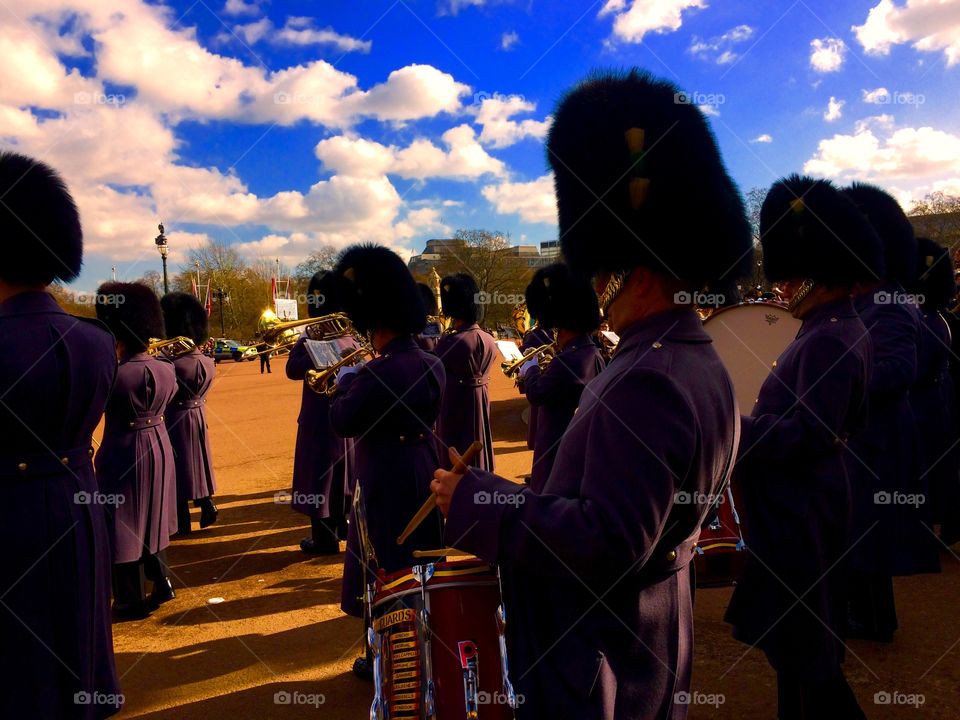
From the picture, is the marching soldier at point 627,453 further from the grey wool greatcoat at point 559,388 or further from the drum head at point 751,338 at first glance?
the grey wool greatcoat at point 559,388

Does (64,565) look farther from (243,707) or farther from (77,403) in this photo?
(243,707)

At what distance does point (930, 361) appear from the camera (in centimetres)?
544

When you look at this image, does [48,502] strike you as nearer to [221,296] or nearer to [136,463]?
[136,463]

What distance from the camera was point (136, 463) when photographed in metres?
5.19

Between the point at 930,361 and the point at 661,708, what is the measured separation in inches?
187

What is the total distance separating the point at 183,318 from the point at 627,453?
25.9 ft

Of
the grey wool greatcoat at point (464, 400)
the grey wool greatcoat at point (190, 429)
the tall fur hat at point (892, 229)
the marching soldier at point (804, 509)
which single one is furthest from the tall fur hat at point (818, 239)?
the grey wool greatcoat at point (190, 429)

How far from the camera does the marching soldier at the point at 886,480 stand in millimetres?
4207

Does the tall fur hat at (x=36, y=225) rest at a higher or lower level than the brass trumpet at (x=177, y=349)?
higher

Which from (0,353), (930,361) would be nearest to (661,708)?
(0,353)

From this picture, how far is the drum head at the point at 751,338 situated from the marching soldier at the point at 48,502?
376 centimetres

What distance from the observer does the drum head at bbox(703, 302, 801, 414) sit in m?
4.77

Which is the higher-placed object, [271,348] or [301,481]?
[271,348]

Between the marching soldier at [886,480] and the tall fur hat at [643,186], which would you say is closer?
the tall fur hat at [643,186]
